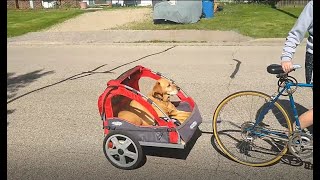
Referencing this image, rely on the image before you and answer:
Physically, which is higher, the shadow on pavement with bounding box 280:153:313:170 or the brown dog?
the brown dog

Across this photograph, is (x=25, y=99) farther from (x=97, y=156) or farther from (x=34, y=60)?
(x=34, y=60)

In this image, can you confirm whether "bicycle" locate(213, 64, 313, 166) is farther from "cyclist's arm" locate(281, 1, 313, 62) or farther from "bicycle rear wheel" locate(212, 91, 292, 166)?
"cyclist's arm" locate(281, 1, 313, 62)

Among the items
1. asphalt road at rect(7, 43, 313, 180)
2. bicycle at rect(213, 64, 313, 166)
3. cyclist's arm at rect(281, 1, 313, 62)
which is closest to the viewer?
cyclist's arm at rect(281, 1, 313, 62)

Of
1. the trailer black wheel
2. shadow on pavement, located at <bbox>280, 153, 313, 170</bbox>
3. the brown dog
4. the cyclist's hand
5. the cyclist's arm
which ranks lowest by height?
shadow on pavement, located at <bbox>280, 153, 313, 170</bbox>

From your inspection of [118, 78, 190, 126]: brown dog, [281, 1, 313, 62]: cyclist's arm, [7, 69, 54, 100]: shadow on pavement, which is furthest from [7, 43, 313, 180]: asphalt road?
[281, 1, 313, 62]: cyclist's arm

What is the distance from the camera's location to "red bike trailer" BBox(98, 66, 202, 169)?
136 inches

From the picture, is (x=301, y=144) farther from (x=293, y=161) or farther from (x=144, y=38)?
(x=144, y=38)

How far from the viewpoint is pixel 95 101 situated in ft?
19.8

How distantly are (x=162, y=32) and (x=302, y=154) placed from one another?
1103 cm

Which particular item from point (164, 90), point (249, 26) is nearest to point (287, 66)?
point (164, 90)

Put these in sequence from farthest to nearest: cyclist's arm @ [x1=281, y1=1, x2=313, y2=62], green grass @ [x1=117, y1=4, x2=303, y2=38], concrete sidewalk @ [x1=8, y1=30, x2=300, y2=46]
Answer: green grass @ [x1=117, y1=4, x2=303, y2=38], concrete sidewalk @ [x1=8, y1=30, x2=300, y2=46], cyclist's arm @ [x1=281, y1=1, x2=313, y2=62]

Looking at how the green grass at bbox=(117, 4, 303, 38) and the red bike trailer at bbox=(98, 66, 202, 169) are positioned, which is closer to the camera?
the red bike trailer at bbox=(98, 66, 202, 169)

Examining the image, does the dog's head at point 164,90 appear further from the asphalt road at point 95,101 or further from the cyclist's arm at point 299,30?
the cyclist's arm at point 299,30

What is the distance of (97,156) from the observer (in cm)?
398
